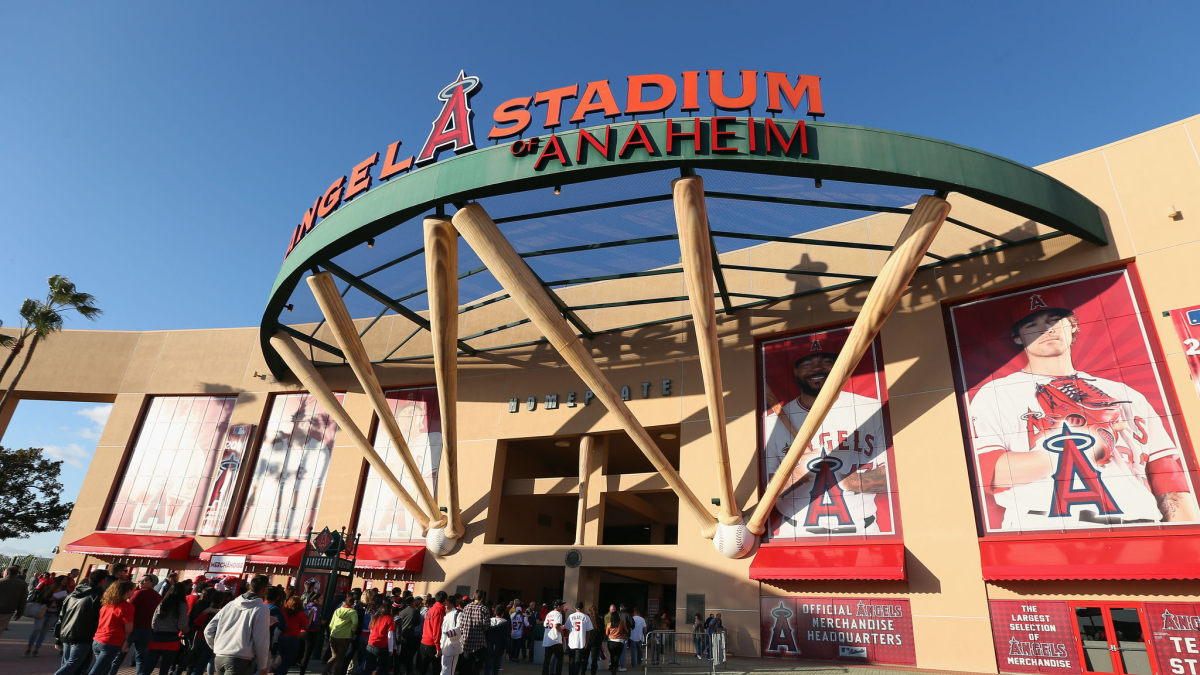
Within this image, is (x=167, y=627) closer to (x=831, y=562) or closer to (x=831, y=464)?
(x=831, y=562)

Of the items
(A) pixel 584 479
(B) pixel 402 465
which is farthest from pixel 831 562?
(B) pixel 402 465

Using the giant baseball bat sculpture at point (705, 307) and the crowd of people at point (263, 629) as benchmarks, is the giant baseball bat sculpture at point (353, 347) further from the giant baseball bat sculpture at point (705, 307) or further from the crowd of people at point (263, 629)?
the giant baseball bat sculpture at point (705, 307)

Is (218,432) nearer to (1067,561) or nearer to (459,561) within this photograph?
(459,561)

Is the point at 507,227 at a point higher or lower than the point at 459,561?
higher

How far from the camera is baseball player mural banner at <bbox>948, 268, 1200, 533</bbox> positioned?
15.8 metres

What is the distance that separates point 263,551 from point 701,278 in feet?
73.7

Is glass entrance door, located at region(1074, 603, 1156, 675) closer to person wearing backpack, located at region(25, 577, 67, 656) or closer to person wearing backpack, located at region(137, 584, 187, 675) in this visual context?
person wearing backpack, located at region(137, 584, 187, 675)

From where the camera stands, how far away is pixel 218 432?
31406 mm

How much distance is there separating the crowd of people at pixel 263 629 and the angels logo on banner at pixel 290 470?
11.3 meters

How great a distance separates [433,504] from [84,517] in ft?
62.2

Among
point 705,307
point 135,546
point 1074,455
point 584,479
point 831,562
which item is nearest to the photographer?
point 705,307

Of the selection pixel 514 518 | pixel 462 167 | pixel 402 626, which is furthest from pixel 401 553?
pixel 462 167

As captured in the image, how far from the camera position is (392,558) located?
82.0 ft

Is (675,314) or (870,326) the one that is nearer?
(870,326)
